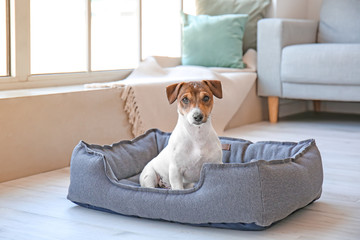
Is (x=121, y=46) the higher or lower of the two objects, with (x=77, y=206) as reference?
higher

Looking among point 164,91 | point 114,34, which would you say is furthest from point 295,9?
point 164,91

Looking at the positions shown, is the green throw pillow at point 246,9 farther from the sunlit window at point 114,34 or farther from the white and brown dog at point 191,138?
the white and brown dog at point 191,138

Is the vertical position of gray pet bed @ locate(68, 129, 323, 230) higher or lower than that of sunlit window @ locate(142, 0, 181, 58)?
lower

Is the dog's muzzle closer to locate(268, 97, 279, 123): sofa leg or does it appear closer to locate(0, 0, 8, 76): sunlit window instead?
locate(0, 0, 8, 76): sunlit window

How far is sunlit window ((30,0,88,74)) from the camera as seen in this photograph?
10.9 ft

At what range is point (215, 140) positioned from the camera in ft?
7.13

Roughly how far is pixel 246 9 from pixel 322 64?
0.92 m

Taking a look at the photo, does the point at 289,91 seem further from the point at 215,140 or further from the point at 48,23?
the point at 215,140

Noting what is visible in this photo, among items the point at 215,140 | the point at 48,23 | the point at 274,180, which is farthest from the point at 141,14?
the point at 274,180

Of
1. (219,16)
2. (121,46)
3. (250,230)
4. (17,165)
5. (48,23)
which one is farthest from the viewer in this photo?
(219,16)

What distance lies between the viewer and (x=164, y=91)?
354cm

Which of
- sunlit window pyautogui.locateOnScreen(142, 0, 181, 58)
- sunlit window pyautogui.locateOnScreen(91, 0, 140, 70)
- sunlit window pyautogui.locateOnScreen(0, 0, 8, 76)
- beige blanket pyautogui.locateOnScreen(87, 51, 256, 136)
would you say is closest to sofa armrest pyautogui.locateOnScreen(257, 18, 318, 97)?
beige blanket pyautogui.locateOnScreen(87, 51, 256, 136)

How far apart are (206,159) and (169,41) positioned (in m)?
2.57

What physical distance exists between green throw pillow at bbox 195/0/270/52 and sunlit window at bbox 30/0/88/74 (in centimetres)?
135
